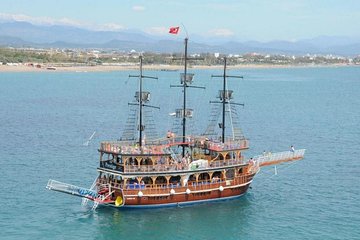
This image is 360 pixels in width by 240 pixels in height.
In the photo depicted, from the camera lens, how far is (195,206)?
45.8 m

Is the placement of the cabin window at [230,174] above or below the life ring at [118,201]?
above

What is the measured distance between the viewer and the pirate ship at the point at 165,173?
1735 inches

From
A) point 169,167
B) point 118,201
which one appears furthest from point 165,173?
point 118,201

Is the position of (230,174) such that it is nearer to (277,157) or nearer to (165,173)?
(277,157)

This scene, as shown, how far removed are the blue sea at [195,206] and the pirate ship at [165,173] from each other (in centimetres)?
91

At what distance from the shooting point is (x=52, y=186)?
43938mm

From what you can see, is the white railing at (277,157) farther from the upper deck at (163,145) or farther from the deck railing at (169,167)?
the deck railing at (169,167)

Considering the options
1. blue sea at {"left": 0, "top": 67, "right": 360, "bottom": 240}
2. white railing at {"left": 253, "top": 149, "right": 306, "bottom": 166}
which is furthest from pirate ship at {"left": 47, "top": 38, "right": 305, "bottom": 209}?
white railing at {"left": 253, "top": 149, "right": 306, "bottom": 166}

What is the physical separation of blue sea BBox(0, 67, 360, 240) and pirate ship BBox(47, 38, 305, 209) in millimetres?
908

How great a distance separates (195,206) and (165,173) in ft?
11.0

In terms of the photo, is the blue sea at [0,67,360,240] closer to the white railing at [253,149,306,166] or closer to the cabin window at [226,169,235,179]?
the cabin window at [226,169,235,179]

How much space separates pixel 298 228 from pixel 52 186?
16387mm

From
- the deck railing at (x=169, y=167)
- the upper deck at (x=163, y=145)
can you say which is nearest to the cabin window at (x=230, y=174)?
the deck railing at (x=169, y=167)

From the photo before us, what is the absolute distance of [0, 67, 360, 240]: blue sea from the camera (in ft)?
135
